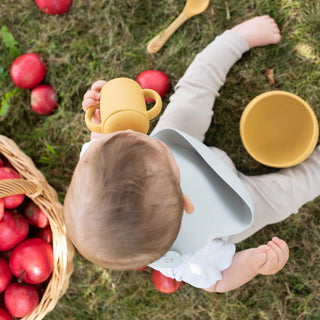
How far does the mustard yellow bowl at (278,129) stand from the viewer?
1.33m

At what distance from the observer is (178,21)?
1.51 meters

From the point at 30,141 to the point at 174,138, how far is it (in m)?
0.76

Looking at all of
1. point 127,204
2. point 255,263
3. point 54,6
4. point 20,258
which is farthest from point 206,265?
point 54,6

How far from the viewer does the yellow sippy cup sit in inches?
34.4

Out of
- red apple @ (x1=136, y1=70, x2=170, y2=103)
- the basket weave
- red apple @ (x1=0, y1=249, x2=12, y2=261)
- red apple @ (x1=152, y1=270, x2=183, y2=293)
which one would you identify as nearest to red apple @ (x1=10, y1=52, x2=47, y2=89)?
the basket weave

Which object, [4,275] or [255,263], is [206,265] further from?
[4,275]

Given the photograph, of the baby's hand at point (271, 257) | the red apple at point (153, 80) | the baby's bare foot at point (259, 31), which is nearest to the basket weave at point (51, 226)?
the red apple at point (153, 80)

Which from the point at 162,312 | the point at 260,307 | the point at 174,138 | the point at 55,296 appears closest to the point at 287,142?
the point at 174,138

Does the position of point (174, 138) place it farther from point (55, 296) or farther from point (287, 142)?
point (55, 296)

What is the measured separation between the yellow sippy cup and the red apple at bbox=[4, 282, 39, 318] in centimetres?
69

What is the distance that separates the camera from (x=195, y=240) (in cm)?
116

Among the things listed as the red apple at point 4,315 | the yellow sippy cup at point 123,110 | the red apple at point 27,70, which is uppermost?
the yellow sippy cup at point 123,110

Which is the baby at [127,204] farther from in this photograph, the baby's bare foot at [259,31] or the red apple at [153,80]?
the baby's bare foot at [259,31]

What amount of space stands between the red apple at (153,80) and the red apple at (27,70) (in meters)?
0.43
